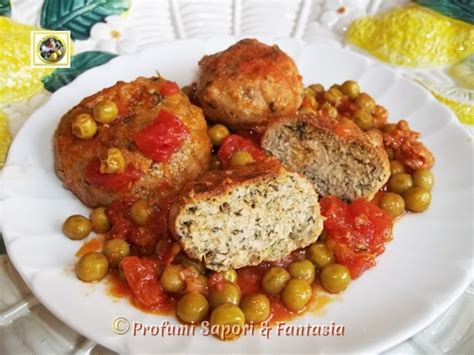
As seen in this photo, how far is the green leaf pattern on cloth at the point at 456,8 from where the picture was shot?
737cm

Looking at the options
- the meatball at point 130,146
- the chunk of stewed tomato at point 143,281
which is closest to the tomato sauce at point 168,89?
the meatball at point 130,146

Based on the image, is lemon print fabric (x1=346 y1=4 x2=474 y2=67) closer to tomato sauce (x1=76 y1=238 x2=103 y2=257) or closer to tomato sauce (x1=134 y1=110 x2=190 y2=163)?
tomato sauce (x1=134 y1=110 x2=190 y2=163)

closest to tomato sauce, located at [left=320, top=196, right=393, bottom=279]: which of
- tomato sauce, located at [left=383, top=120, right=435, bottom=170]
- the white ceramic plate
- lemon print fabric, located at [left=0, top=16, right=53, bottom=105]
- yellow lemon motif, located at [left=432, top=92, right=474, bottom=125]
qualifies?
the white ceramic plate

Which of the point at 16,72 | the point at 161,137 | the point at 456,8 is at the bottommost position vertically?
the point at 16,72

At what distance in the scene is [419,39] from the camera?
24.4 feet

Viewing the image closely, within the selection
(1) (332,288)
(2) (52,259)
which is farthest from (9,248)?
(1) (332,288)

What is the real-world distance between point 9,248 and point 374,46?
5.18m

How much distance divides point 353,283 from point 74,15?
5.00 meters

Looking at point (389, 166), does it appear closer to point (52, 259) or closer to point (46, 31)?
point (52, 259)

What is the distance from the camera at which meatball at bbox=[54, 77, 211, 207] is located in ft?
15.5

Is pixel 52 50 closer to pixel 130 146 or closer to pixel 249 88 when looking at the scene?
pixel 130 146

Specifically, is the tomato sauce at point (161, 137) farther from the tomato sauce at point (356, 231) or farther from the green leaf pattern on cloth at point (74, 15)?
the green leaf pattern on cloth at point (74, 15)

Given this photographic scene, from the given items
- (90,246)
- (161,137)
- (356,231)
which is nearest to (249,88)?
(161,137)

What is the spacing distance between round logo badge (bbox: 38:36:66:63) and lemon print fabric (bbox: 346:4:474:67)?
3.81 metres
